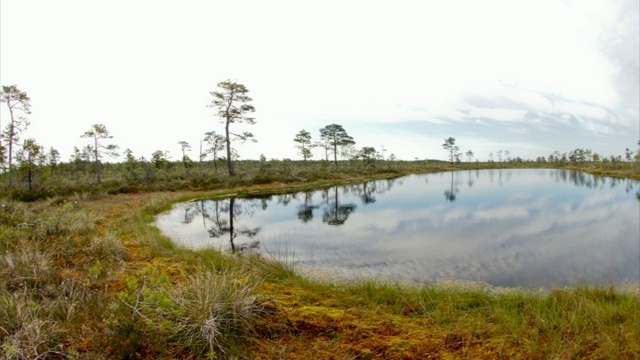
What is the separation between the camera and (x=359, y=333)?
323cm

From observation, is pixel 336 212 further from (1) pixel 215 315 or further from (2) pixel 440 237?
(1) pixel 215 315

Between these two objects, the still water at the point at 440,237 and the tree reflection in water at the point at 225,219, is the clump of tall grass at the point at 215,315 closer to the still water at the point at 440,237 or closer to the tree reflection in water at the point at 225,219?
the still water at the point at 440,237

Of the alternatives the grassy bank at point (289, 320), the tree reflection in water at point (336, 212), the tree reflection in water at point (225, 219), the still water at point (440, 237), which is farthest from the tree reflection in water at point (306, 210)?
the grassy bank at point (289, 320)

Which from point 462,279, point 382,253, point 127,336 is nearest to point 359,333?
point 127,336

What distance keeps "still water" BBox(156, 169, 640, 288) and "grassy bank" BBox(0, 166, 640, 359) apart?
171 cm

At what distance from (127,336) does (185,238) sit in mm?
6919

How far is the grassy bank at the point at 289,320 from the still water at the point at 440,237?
1710mm

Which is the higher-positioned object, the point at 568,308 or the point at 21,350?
the point at 21,350

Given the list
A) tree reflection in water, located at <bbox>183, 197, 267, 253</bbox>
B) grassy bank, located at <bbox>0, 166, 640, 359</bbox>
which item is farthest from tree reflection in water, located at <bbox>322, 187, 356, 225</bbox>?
grassy bank, located at <bbox>0, 166, 640, 359</bbox>

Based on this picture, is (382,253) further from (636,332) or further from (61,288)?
(61,288)

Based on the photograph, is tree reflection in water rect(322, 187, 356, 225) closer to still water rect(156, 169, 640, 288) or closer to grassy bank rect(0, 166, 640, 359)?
still water rect(156, 169, 640, 288)

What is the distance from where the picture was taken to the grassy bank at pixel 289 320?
9.07ft

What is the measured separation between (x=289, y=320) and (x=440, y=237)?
7040 millimetres

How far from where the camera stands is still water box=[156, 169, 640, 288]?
20.9 ft
